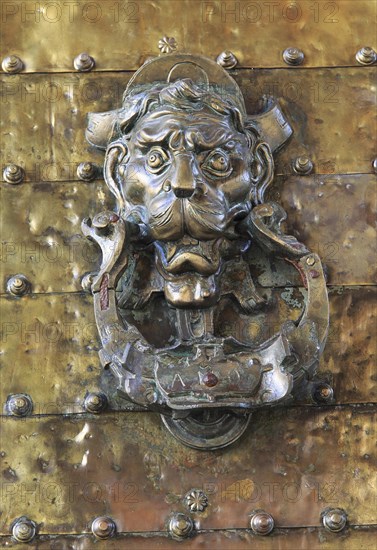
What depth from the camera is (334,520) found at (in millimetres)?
1591

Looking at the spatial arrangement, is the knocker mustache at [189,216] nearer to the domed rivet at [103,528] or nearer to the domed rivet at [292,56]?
the domed rivet at [292,56]

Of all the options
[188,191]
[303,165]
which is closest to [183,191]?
[188,191]

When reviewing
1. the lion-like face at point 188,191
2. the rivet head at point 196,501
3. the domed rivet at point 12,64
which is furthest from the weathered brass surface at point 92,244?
the rivet head at point 196,501

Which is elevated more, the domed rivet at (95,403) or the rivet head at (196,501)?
the domed rivet at (95,403)

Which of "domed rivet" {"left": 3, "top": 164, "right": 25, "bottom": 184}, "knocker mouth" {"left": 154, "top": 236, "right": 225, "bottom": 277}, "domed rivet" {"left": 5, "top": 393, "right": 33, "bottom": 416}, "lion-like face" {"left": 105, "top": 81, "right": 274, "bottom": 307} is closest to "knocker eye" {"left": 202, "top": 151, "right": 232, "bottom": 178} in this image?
"lion-like face" {"left": 105, "top": 81, "right": 274, "bottom": 307}

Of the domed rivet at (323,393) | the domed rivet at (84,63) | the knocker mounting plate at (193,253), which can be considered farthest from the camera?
the domed rivet at (84,63)

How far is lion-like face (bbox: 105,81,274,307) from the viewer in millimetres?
1562

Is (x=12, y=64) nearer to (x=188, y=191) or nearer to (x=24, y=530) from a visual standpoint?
(x=188, y=191)

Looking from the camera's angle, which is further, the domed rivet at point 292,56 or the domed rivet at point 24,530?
the domed rivet at point 292,56

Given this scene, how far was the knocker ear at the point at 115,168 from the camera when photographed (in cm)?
165

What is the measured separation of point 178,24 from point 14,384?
689 mm

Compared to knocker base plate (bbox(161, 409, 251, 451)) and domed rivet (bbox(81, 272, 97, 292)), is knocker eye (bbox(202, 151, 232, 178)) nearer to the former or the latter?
domed rivet (bbox(81, 272, 97, 292))

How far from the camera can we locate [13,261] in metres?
1.69

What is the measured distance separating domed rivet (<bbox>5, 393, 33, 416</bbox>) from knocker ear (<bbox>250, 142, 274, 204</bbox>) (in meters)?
0.50
